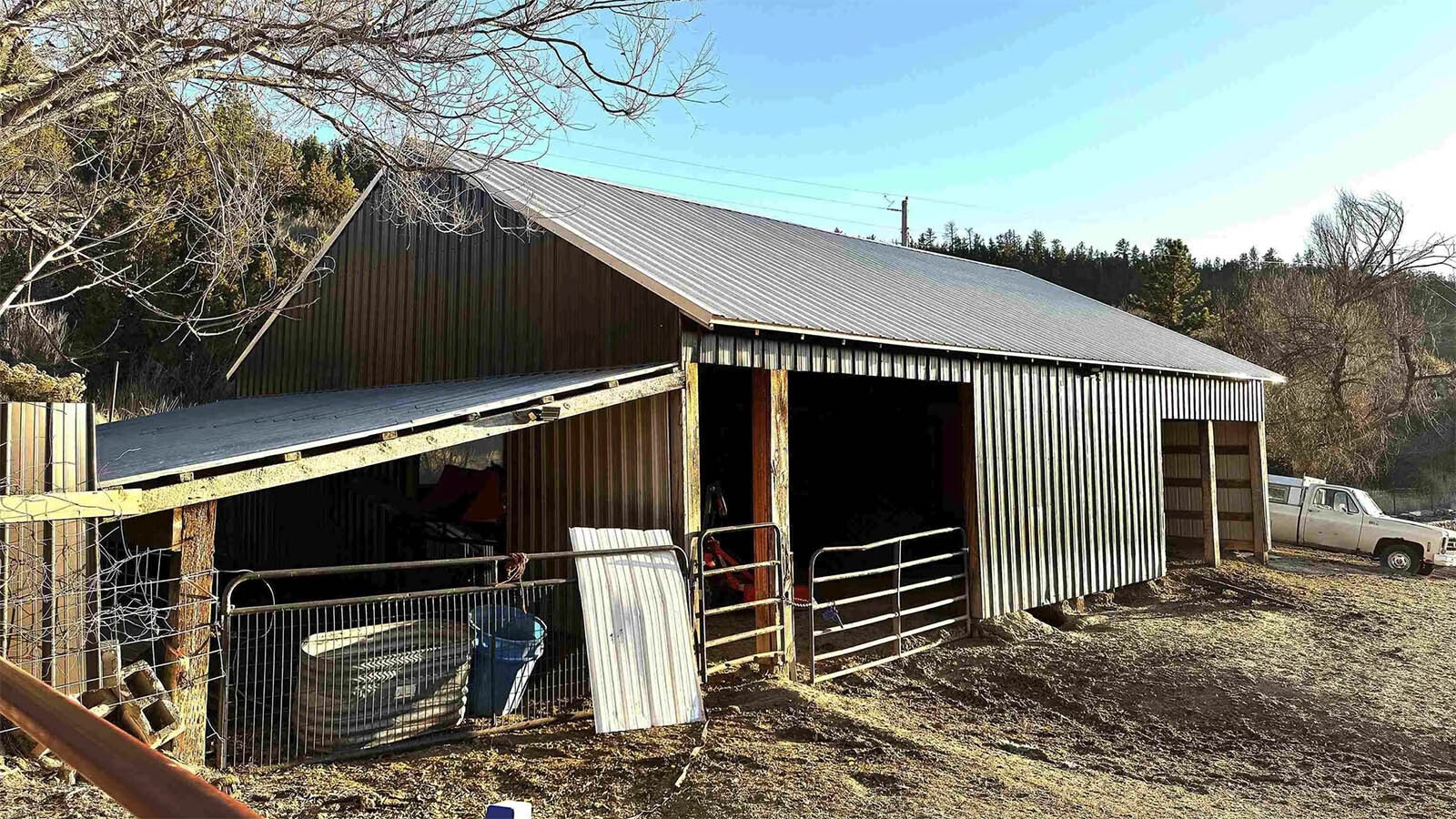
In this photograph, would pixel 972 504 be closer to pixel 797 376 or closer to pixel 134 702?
pixel 797 376

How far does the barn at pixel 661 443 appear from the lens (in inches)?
282

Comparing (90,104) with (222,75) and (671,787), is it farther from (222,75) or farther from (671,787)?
(671,787)

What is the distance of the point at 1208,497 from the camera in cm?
1759

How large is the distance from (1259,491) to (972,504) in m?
10.1

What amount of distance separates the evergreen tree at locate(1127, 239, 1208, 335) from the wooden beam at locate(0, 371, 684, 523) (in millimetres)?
37726

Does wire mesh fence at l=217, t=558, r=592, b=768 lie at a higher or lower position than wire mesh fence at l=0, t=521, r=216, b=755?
lower

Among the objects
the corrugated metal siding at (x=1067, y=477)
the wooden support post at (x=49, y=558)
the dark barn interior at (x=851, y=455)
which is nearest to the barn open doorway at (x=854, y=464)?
the dark barn interior at (x=851, y=455)

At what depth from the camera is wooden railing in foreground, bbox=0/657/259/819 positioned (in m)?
1.34

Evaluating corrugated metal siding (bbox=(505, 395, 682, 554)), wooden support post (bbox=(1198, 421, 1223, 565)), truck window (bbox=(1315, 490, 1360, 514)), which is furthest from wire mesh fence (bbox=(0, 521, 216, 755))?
truck window (bbox=(1315, 490, 1360, 514))

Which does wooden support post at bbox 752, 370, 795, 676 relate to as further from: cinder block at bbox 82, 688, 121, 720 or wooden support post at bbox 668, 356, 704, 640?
A: cinder block at bbox 82, 688, 121, 720

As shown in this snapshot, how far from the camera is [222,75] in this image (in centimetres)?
775

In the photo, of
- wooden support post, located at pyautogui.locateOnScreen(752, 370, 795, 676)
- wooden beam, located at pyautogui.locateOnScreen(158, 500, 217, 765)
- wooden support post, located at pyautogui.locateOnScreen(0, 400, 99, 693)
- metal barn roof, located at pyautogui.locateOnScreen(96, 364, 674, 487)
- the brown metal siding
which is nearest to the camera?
wooden support post, located at pyautogui.locateOnScreen(0, 400, 99, 693)

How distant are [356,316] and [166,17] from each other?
628cm

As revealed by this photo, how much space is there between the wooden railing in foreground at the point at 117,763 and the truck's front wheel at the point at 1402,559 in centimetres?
2097
